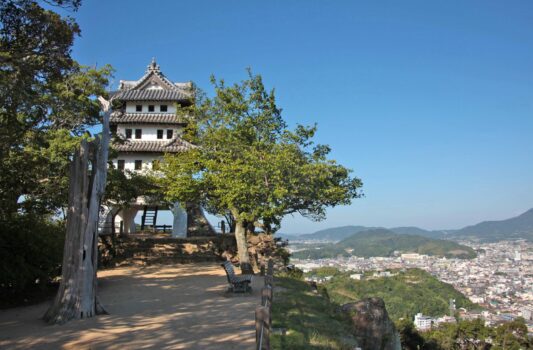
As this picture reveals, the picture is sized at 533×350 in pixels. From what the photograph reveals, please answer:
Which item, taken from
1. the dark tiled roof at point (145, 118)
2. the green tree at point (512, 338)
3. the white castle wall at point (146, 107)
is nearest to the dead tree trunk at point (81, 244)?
the dark tiled roof at point (145, 118)

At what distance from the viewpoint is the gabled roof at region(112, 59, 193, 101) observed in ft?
90.1

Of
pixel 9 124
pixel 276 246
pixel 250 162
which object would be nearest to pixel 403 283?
pixel 276 246

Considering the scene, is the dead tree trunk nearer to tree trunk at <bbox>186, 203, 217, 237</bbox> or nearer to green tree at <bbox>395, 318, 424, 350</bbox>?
tree trunk at <bbox>186, 203, 217, 237</bbox>

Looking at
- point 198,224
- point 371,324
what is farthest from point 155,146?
point 371,324

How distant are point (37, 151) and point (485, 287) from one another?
79.3 meters

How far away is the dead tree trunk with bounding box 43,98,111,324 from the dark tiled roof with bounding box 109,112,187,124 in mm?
16417

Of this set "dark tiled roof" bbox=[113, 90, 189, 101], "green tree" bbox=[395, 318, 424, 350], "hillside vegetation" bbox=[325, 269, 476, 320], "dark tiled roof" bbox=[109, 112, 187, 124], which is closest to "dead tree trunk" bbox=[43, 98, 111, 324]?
"dark tiled roof" bbox=[109, 112, 187, 124]

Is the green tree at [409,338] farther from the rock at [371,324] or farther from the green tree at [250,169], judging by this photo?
the rock at [371,324]

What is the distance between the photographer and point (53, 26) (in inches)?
397

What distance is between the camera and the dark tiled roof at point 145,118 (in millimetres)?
27109

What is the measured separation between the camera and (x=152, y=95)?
91.4ft

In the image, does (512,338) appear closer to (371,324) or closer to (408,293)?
(408,293)

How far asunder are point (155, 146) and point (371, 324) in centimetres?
1961

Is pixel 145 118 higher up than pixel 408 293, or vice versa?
pixel 145 118
